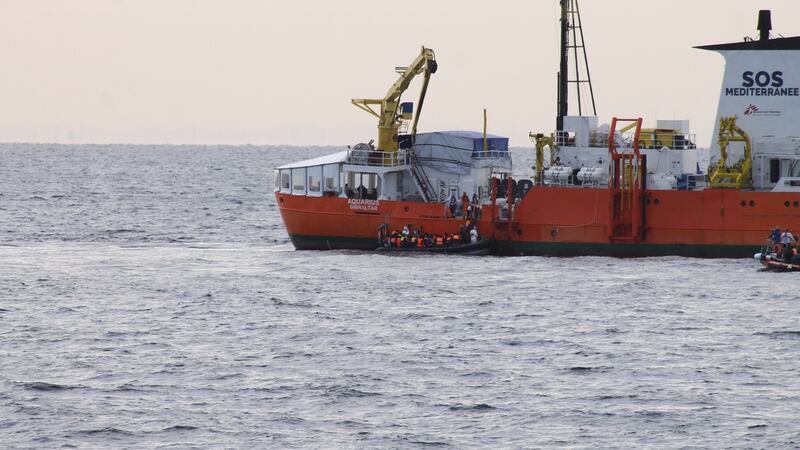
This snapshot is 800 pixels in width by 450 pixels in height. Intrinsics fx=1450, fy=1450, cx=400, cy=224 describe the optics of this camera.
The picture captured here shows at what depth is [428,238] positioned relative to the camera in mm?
56594

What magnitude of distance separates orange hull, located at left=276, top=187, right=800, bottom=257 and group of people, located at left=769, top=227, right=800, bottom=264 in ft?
6.96

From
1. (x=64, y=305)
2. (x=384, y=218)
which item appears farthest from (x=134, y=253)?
(x=64, y=305)

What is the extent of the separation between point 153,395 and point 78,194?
80.4m

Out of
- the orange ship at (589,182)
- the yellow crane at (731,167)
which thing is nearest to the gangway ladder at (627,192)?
the orange ship at (589,182)

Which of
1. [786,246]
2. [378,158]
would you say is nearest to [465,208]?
→ [378,158]

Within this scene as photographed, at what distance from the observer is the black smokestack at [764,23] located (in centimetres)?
5522

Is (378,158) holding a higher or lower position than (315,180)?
higher

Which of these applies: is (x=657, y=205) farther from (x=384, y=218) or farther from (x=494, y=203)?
(x=384, y=218)

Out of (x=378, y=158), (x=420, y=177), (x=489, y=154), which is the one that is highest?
(x=489, y=154)

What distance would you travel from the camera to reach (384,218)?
57469 mm

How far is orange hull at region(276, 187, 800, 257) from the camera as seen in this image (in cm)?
5303

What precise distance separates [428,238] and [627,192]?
7.93 metres

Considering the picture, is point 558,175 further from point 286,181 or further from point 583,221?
point 286,181

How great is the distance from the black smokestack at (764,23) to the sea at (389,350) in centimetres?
887
